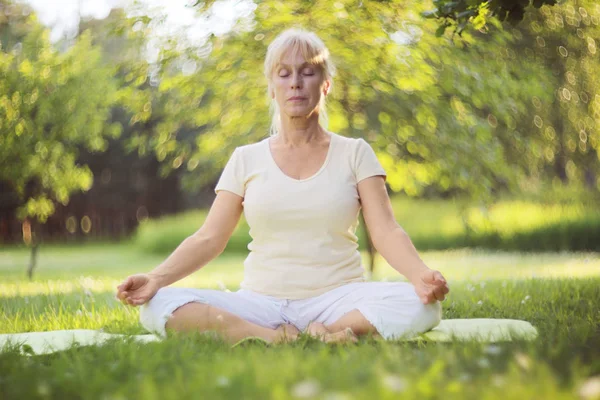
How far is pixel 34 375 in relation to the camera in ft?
7.46

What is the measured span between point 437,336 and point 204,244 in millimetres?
1124

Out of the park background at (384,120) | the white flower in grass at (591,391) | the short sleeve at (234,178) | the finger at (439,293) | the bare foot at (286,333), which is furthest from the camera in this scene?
the short sleeve at (234,178)

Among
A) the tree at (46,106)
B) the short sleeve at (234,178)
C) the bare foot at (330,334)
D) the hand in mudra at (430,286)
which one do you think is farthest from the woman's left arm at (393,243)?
the tree at (46,106)

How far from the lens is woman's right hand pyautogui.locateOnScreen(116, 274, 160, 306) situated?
3012 mm

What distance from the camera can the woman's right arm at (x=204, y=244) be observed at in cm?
320

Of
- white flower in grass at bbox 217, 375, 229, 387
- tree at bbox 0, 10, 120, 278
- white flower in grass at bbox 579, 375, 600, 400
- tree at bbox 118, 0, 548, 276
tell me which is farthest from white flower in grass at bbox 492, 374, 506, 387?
tree at bbox 0, 10, 120, 278

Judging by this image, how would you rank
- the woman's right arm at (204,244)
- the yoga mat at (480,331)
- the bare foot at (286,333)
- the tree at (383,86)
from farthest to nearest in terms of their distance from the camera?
the tree at (383,86)
the woman's right arm at (204,244)
the bare foot at (286,333)
the yoga mat at (480,331)

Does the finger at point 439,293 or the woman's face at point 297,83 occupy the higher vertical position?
the woman's face at point 297,83

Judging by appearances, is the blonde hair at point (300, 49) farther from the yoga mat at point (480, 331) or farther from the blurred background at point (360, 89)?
the yoga mat at point (480, 331)

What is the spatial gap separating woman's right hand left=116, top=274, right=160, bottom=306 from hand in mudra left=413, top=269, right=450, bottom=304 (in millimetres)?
1117

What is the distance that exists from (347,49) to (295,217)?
124 inches

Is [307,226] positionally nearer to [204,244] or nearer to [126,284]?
[204,244]

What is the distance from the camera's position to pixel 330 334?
3.02m

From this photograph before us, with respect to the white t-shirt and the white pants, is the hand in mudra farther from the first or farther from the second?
the white t-shirt
